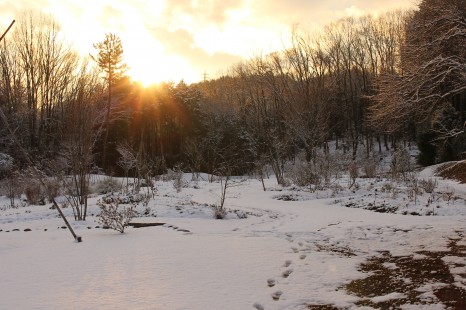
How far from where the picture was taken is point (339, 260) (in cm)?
548

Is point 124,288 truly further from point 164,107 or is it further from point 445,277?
point 164,107

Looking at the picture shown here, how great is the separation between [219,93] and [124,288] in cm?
4905

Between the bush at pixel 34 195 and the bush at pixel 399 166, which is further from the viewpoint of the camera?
the bush at pixel 34 195

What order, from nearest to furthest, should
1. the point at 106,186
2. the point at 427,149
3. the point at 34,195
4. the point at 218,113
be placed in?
1. the point at 34,195
2. the point at 106,186
3. the point at 427,149
4. the point at 218,113

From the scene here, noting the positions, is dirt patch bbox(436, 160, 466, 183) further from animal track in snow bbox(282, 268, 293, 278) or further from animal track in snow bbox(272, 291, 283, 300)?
animal track in snow bbox(272, 291, 283, 300)

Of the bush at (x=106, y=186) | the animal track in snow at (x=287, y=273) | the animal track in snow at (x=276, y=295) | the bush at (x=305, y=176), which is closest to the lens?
the animal track in snow at (x=276, y=295)

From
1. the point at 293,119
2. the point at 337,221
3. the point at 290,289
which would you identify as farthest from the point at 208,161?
the point at 290,289

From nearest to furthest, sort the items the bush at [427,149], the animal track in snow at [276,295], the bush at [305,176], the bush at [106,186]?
the animal track in snow at [276,295]
the bush at [305,176]
the bush at [106,186]
the bush at [427,149]

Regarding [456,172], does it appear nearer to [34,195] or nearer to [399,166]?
[399,166]

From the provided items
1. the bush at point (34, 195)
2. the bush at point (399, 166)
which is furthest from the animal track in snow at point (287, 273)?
the bush at point (34, 195)

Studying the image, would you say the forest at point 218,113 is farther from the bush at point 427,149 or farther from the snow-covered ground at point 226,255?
the snow-covered ground at point 226,255

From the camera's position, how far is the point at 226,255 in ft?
19.1

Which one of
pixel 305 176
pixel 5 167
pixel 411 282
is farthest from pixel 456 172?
pixel 5 167

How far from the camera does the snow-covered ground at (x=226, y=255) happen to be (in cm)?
403
